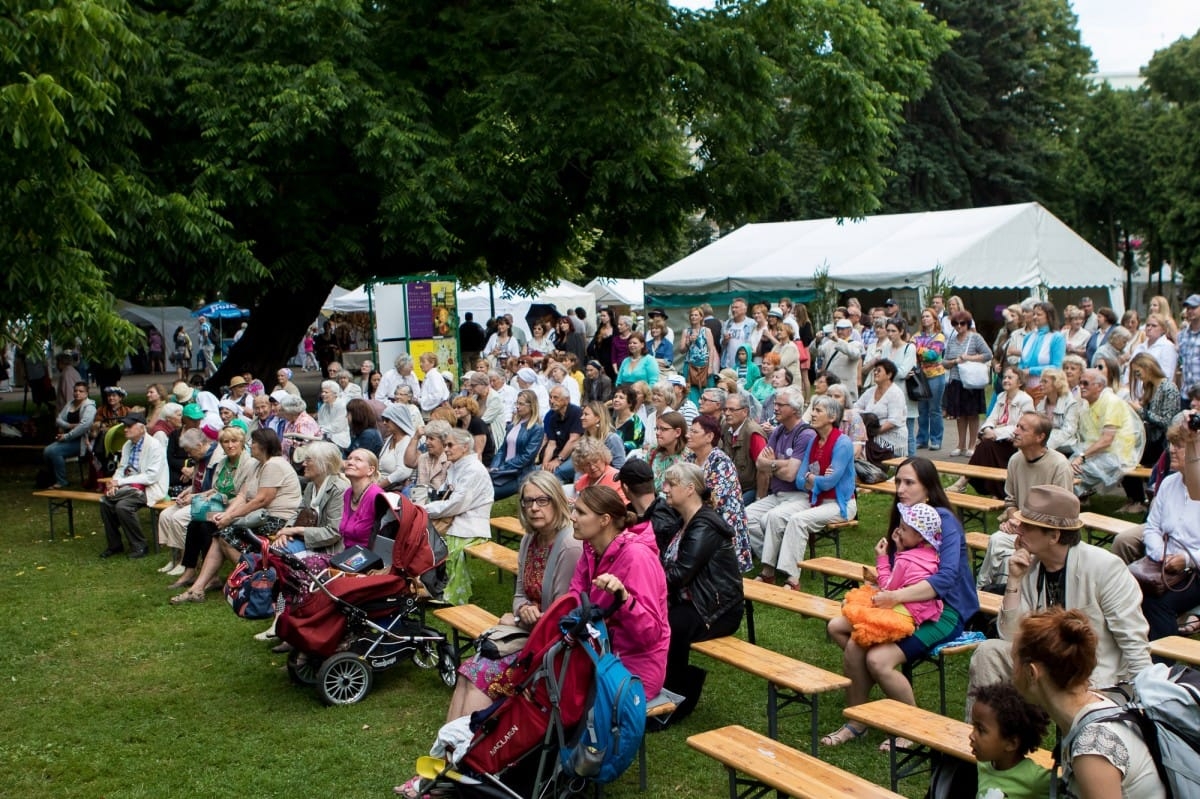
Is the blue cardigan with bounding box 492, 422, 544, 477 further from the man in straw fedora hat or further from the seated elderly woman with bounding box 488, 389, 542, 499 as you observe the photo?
the man in straw fedora hat

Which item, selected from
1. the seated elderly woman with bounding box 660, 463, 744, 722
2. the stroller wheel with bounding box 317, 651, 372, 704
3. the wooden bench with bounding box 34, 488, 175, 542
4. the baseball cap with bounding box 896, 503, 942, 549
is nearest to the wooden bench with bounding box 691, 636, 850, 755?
the seated elderly woman with bounding box 660, 463, 744, 722

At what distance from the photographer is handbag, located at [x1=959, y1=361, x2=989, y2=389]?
43.0ft

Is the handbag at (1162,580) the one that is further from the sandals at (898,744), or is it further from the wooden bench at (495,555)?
the wooden bench at (495,555)

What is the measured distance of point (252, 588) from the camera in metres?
7.80

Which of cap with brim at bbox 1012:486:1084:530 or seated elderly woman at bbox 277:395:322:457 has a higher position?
cap with brim at bbox 1012:486:1084:530

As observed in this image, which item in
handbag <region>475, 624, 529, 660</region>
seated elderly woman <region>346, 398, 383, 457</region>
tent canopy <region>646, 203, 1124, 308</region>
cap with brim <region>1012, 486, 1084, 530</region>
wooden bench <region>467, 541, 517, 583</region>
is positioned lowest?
wooden bench <region>467, 541, 517, 583</region>

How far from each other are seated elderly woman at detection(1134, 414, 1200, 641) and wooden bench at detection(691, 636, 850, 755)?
70.4 inches

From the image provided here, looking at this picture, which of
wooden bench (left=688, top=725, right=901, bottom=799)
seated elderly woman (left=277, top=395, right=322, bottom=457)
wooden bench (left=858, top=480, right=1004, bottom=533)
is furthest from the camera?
seated elderly woman (left=277, top=395, right=322, bottom=457)

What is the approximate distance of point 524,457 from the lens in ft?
36.8

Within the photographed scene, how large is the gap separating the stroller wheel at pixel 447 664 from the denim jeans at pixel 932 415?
8.25 meters

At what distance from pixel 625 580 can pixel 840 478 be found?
3494 mm

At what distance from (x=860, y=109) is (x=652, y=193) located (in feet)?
10.7

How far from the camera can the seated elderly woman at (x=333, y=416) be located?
13.6 meters

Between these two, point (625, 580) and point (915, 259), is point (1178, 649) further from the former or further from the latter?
point (915, 259)
